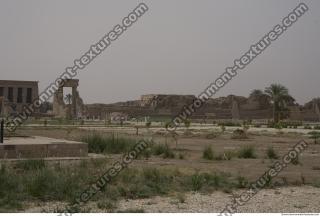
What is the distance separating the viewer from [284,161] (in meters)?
16.8

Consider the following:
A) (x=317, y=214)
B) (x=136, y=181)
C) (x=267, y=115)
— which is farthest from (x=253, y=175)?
(x=267, y=115)

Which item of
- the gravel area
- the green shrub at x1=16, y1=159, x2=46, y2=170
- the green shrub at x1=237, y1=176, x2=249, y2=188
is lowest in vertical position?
the gravel area

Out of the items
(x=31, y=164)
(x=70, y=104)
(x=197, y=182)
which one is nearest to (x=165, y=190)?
(x=197, y=182)

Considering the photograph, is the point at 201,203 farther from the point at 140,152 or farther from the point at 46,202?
the point at 140,152

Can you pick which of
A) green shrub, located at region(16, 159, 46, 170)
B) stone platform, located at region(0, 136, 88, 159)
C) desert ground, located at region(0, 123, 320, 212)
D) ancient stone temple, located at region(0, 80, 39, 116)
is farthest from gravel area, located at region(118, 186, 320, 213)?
ancient stone temple, located at region(0, 80, 39, 116)

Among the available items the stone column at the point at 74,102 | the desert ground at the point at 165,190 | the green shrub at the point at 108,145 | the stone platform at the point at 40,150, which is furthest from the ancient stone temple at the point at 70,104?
the desert ground at the point at 165,190

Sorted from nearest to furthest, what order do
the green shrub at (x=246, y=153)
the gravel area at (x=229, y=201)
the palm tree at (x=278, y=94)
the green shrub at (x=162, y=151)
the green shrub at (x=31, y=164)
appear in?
the gravel area at (x=229, y=201), the green shrub at (x=31, y=164), the green shrub at (x=162, y=151), the green shrub at (x=246, y=153), the palm tree at (x=278, y=94)

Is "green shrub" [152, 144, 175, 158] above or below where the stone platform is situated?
below

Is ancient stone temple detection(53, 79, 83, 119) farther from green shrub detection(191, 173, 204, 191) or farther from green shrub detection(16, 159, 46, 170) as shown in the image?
green shrub detection(191, 173, 204, 191)

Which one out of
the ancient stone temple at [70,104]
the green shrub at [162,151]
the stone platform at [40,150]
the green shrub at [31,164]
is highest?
the ancient stone temple at [70,104]

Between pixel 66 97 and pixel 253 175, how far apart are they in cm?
8455

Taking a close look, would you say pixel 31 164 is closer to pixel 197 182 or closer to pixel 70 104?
pixel 197 182

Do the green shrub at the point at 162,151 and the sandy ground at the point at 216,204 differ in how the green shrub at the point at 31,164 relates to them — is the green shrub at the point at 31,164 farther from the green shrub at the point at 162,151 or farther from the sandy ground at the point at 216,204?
the green shrub at the point at 162,151

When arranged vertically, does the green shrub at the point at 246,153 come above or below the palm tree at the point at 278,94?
below
